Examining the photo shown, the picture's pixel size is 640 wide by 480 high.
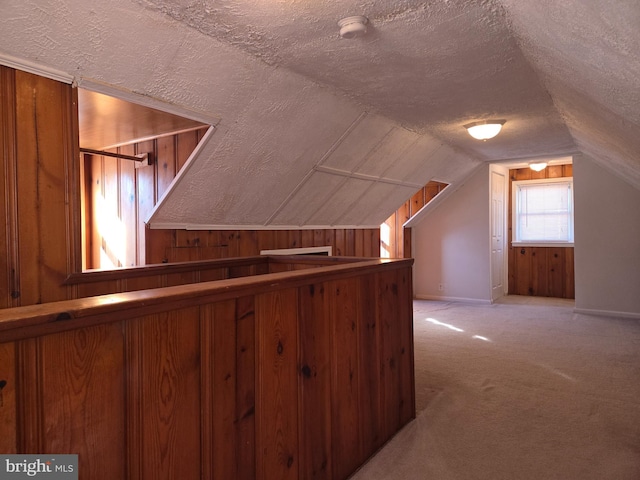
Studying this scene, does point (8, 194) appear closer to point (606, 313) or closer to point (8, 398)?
point (8, 398)

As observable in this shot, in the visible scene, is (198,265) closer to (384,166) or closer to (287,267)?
(287,267)

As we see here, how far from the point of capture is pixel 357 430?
6.95 feet

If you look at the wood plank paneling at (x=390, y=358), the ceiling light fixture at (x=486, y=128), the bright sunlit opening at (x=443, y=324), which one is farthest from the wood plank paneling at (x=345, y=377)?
the bright sunlit opening at (x=443, y=324)

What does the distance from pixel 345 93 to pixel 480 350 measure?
2.65 metres

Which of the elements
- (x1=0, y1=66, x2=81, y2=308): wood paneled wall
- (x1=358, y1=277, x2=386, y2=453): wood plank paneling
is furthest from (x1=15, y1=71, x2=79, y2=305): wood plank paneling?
(x1=358, y1=277, x2=386, y2=453): wood plank paneling

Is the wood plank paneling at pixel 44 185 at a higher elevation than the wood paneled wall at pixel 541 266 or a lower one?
higher

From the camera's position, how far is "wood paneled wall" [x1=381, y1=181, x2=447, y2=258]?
6836 mm

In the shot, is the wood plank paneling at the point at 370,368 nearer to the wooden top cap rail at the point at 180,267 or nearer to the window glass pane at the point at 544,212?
the wooden top cap rail at the point at 180,267

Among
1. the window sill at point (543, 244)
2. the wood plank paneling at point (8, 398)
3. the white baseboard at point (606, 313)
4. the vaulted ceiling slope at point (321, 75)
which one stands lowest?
the white baseboard at point (606, 313)

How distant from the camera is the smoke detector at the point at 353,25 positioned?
2074mm

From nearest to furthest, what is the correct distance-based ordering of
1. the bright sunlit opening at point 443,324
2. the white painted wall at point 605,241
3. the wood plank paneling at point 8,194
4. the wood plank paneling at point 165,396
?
1. the wood plank paneling at point 165,396
2. the wood plank paneling at point 8,194
3. the bright sunlit opening at point 443,324
4. the white painted wall at point 605,241

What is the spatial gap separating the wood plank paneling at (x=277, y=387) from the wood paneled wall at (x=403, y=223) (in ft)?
17.7

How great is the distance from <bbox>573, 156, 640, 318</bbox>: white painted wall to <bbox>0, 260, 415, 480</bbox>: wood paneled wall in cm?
448

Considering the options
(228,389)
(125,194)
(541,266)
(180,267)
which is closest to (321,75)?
(180,267)
